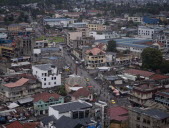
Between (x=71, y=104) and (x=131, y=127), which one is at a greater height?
(x=71, y=104)

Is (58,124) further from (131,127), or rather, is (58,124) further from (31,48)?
(31,48)

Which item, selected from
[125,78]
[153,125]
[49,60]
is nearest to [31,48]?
[49,60]

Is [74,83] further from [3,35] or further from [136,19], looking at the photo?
→ [136,19]

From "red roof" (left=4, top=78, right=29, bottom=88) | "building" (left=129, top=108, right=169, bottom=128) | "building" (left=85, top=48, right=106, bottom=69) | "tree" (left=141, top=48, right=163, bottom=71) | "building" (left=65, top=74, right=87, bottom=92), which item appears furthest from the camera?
"building" (left=85, top=48, right=106, bottom=69)

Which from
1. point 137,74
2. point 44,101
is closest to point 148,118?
point 44,101

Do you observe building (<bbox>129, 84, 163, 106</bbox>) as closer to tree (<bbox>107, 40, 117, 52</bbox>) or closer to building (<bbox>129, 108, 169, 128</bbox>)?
building (<bbox>129, 108, 169, 128</bbox>)

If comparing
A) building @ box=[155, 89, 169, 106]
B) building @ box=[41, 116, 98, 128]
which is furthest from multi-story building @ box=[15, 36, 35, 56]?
building @ box=[41, 116, 98, 128]
